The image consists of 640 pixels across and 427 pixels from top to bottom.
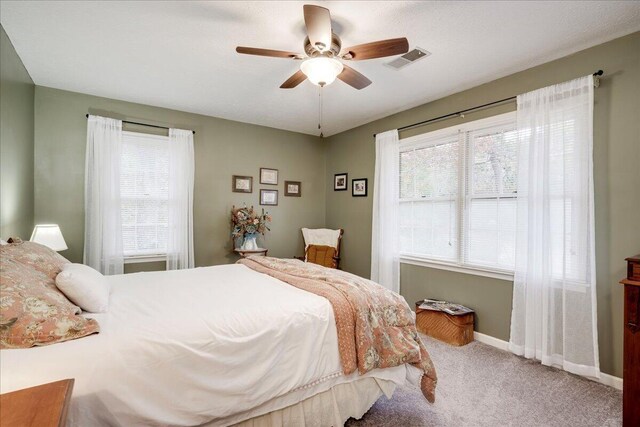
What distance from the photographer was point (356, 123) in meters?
4.66

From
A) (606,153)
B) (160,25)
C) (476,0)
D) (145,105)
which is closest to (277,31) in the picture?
(160,25)

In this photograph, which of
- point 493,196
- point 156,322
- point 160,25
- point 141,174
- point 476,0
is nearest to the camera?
point 156,322

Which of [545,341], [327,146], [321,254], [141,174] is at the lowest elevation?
[545,341]

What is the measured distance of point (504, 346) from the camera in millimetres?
2990

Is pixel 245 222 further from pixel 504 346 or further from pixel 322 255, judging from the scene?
pixel 504 346

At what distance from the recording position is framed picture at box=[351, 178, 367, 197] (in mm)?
4621

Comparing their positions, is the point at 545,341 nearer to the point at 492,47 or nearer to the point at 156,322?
the point at 492,47

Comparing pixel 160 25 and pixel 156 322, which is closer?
pixel 156 322

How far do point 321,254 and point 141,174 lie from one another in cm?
266

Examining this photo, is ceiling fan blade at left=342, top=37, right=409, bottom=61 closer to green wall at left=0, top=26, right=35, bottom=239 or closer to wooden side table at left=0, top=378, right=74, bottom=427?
wooden side table at left=0, top=378, right=74, bottom=427

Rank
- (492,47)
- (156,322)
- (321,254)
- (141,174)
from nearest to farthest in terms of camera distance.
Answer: (156,322), (492,47), (141,174), (321,254)

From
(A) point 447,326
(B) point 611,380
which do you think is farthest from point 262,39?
(B) point 611,380

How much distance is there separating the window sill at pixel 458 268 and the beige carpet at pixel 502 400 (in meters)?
0.77

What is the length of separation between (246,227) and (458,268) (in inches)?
109
